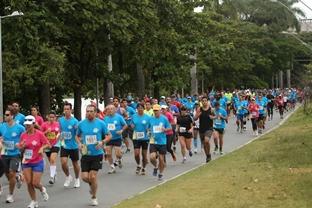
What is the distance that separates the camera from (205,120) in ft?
61.5

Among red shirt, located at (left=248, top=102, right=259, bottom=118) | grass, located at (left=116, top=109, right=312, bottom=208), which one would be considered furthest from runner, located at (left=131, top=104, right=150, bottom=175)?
red shirt, located at (left=248, top=102, right=259, bottom=118)

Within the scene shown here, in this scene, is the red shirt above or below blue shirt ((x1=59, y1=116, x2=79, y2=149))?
above

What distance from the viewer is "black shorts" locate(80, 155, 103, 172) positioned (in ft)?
38.9

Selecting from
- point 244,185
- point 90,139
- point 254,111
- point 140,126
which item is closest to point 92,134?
point 90,139

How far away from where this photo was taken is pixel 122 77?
34219mm

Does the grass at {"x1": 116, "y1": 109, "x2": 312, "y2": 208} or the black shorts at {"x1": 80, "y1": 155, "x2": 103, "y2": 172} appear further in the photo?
the black shorts at {"x1": 80, "y1": 155, "x2": 103, "y2": 172}

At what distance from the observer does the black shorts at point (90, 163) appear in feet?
38.9

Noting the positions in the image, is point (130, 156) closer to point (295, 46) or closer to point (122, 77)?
point (122, 77)

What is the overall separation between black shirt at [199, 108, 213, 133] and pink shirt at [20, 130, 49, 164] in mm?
7714

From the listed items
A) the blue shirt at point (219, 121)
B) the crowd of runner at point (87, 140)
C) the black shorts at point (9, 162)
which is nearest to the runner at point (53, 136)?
the crowd of runner at point (87, 140)

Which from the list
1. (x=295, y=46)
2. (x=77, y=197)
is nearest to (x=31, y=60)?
(x=77, y=197)

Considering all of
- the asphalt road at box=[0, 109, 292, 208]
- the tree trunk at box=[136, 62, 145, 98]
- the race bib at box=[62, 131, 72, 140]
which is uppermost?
the tree trunk at box=[136, 62, 145, 98]

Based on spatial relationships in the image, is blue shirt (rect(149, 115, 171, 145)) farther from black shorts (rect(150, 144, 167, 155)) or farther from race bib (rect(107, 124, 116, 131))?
race bib (rect(107, 124, 116, 131))

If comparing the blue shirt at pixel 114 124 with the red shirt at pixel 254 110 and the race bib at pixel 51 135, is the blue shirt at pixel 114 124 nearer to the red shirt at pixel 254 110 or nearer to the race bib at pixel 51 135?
the race bib at pixel 51 135
